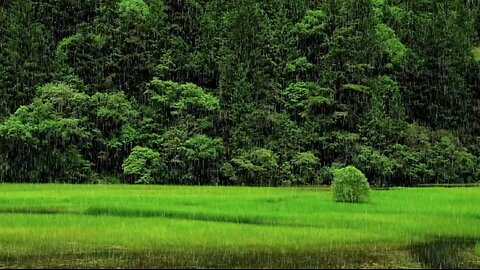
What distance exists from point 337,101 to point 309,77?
6.13 m

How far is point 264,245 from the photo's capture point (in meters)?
21.1

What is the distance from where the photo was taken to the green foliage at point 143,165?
5681cm

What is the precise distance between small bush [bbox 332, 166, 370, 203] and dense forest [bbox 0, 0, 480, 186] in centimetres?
2188

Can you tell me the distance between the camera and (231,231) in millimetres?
24016

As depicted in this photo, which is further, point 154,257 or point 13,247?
point 13,247

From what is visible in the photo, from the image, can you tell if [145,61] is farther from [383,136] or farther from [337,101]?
[383,136]

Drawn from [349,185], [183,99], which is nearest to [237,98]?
[183,99]

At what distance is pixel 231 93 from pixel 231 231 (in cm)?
3797

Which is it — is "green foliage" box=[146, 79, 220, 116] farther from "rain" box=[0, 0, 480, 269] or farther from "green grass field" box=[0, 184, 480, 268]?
"green grass field" box=[0, 184, 480, 268]

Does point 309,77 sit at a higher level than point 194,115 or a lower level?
higher

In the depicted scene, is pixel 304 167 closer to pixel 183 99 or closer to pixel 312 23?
pixel 183 99

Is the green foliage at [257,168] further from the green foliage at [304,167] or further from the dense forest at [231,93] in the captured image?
the green foliage at [304,167]

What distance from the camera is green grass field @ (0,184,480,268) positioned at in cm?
1838

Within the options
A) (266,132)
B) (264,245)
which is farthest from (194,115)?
(264,245)
